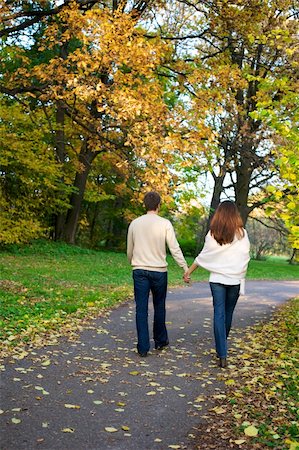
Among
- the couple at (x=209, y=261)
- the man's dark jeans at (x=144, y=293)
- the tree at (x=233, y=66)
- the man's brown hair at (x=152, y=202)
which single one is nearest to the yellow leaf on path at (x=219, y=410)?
the couple at (x=209, y=261)

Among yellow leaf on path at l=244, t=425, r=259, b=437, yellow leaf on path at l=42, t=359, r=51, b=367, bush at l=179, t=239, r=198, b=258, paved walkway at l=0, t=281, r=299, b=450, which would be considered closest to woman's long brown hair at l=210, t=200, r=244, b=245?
paved walkway at l=0, t=281, r=299, b=450

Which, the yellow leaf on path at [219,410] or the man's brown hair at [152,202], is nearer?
the yellow leaf on path at [219,410]

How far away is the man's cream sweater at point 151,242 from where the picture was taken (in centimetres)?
701

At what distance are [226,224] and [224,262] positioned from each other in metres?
0.48

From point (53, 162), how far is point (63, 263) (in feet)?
15.7

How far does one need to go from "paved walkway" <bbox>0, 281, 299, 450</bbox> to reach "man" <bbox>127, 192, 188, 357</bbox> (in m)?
0.52

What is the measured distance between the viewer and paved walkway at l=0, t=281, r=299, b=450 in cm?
421

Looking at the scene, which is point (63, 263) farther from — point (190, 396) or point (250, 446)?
point (250, 446)

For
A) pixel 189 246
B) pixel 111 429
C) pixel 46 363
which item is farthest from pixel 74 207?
pixel 111 429

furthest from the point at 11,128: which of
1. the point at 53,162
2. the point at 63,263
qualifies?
the point at 63,263

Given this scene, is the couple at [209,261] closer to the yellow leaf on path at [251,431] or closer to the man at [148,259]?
the man at [148,259]

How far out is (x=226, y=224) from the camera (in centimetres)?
680

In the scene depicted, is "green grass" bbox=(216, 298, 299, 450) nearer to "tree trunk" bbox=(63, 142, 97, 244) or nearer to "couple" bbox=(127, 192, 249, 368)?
"couple" bbox=(127, 192, 249, 368)

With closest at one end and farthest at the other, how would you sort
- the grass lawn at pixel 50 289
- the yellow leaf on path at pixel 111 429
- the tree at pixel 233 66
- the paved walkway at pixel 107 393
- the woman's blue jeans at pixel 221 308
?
the paved walkway at pixel 107 393
the yellow leaf on path at pixel 111 429
the woman's blue jeans at pixel 221 308
the grass lawn at pixel 50 289
the tree at pixel 233 66
